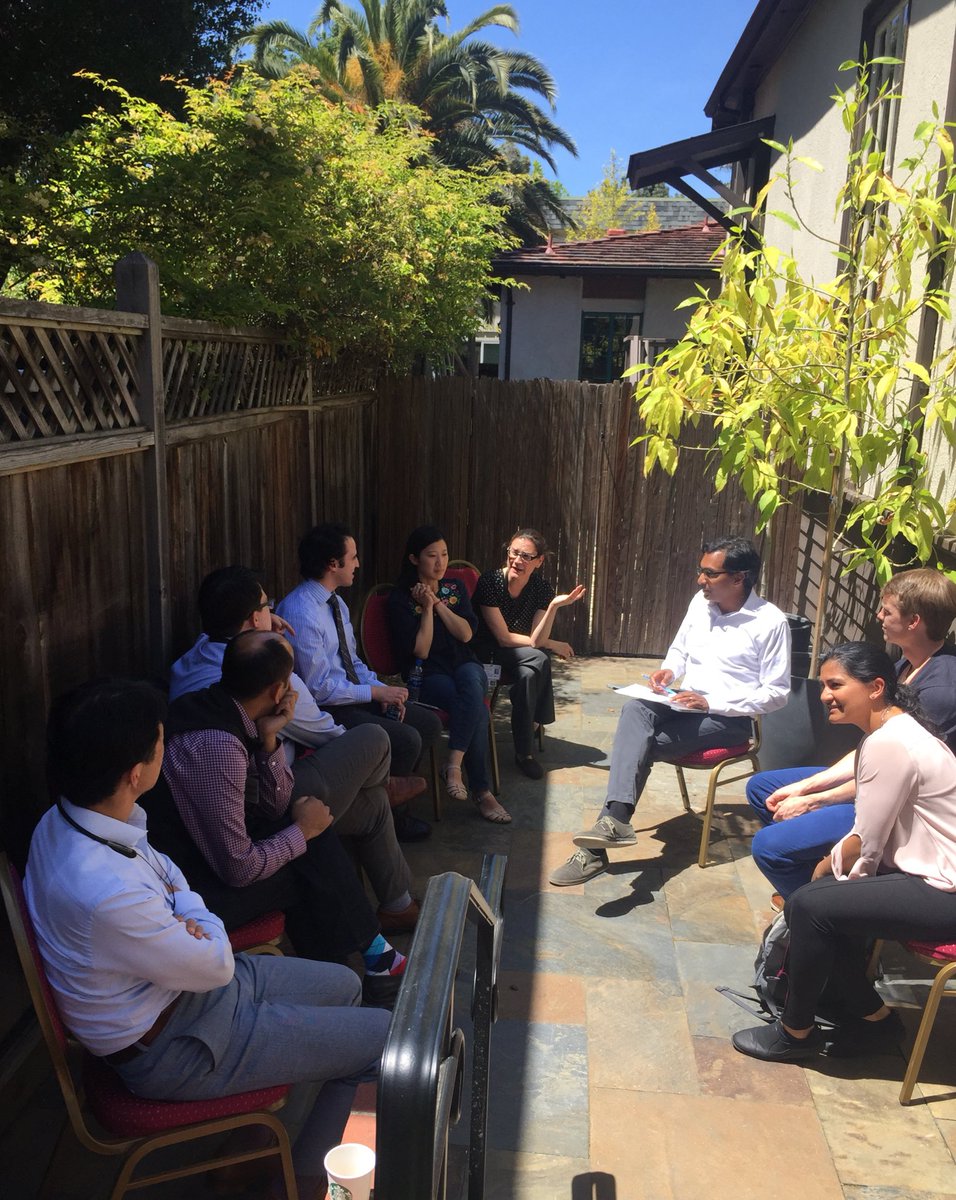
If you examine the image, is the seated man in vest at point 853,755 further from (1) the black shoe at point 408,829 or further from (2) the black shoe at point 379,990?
(1) the black shoe at point 408,829

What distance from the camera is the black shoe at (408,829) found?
14.7ft

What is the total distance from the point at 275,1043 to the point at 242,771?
0.74m

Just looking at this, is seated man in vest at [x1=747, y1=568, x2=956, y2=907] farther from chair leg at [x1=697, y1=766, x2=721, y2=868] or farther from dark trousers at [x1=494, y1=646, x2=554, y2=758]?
dark trousers at [x1=494, y1=646, x2=554, y2=758]

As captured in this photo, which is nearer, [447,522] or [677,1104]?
[677,1104]

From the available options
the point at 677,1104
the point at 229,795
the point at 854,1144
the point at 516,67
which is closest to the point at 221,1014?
the point at 229,795

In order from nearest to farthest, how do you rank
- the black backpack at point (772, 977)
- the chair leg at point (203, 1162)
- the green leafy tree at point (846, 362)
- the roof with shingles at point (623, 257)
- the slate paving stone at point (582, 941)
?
the chair leg at point (203, 1162)
the black backpack at point (772, 977)
the slate paving stone at point (582, 941)
the green leafy tree at point (846, 362)
the roof with shingles at point (623, 257)

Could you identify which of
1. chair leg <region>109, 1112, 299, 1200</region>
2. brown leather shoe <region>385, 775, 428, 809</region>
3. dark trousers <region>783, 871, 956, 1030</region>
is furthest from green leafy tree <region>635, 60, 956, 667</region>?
chair leg <region>109, 1112, 299, 1200</region>

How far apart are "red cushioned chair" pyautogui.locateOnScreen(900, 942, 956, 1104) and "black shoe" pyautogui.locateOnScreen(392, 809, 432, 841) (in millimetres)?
2209

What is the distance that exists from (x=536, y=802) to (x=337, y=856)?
2168 millimetres

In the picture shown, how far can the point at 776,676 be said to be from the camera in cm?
451

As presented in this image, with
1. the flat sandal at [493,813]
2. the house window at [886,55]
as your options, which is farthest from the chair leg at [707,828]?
the house window at [886,55]

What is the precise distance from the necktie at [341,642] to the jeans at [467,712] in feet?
1.90

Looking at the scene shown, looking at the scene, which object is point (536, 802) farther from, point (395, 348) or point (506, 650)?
point (395, 348)

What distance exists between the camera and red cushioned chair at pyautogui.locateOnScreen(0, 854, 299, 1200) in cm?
196
